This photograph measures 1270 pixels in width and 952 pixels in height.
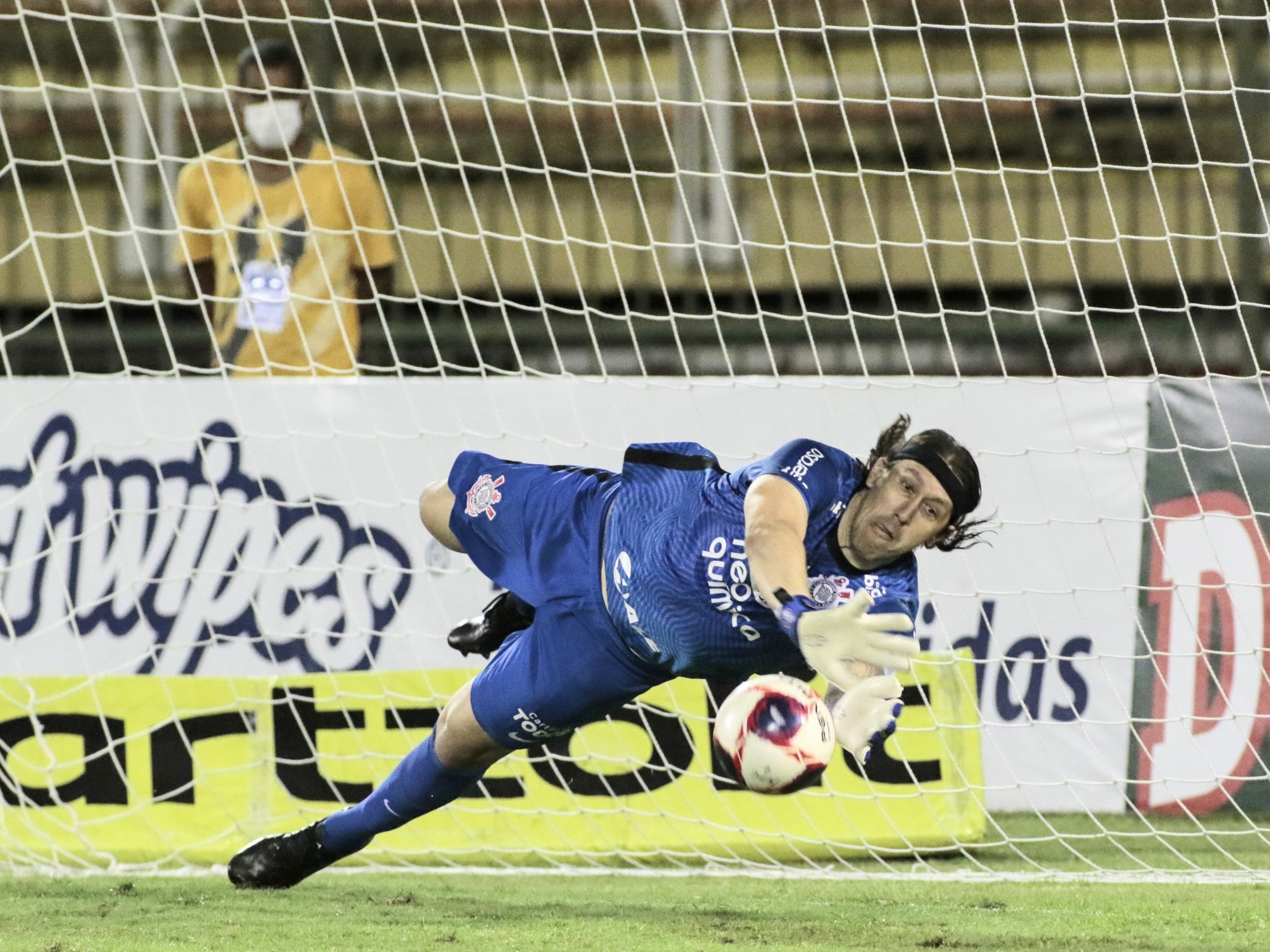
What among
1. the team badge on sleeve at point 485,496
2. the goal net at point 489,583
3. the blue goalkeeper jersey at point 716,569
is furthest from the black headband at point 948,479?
the goal net at point 489,583

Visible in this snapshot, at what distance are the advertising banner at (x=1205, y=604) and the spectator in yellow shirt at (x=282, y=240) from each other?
2916 millimetres

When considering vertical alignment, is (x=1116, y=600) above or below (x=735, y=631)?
below

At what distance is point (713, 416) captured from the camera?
5980 mm

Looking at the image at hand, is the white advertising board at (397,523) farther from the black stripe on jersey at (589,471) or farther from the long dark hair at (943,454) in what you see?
the long dark hair at (943,454)

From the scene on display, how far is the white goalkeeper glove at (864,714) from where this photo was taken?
353 cm

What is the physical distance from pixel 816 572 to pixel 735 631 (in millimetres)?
235

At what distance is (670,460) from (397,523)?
186cm

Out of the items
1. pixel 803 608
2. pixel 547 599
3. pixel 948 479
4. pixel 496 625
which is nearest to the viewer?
pixel 803 608

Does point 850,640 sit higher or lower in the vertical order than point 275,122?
lower

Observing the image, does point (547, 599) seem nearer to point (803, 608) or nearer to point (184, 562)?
point (803, 608)

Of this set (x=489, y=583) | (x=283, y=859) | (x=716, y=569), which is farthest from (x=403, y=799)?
(x=489, y=583)

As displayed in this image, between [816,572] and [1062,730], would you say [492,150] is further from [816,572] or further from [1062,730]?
[816,572]

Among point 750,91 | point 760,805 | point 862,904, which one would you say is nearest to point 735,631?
point 862,904

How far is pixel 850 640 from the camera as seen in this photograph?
133 inches
